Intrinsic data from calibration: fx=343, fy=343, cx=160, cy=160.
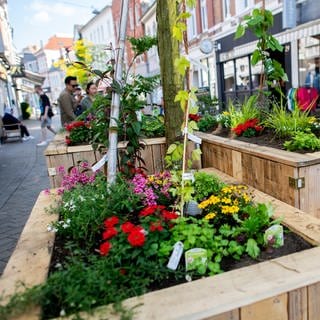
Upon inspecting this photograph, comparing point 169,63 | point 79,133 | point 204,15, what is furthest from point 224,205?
point 204,15

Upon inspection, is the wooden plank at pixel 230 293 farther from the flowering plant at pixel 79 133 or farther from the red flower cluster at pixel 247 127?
the flowering plant at pixel 79 133

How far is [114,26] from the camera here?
29.1 meters

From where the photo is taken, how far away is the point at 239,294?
124 centimetres

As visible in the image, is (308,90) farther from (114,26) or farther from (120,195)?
(114,26)

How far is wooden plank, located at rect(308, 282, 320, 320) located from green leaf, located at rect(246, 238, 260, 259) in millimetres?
280

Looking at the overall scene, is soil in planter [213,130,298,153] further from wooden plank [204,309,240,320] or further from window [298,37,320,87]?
window [298,37,320,87]

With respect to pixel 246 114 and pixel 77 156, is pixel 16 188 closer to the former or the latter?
pixel 77 156

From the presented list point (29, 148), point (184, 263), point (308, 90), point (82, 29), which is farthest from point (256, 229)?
point (82, 29)

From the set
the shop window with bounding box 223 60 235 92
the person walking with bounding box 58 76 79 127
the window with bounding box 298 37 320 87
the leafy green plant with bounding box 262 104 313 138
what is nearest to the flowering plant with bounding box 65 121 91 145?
the person walking with bounding box 58 76 79 127

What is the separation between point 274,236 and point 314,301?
35 centimetres

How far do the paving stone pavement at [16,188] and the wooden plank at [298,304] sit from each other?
2.45 m

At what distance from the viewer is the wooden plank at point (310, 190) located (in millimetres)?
2445

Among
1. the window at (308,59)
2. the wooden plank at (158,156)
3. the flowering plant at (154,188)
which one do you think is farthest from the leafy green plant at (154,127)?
the window at (308,59)

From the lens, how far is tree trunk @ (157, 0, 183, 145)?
2.53m
